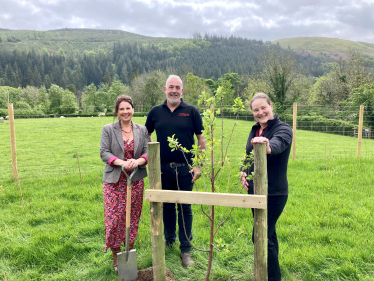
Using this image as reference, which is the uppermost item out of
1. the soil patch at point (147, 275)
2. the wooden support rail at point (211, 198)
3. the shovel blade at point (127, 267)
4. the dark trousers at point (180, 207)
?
the wooden support rail at point (211, 198)

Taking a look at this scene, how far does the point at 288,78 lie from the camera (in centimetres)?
2962

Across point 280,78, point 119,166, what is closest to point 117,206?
point 119,166

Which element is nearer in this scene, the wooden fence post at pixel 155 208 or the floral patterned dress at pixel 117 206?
the wooden fence post at pixel 155 208

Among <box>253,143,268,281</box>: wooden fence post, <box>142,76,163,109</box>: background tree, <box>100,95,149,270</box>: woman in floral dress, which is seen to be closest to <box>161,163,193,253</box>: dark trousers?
<box>100,95,149,270</box>: woman in floral dress

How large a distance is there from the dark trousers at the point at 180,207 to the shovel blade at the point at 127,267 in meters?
0.74

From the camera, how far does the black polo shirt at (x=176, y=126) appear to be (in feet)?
10.9

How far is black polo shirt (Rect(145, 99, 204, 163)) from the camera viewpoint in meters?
3.31

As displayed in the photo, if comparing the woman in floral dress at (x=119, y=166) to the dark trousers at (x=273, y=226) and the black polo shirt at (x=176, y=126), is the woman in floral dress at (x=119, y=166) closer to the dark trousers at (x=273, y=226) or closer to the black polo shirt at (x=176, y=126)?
the black polo shirt at (x=176, y=126)

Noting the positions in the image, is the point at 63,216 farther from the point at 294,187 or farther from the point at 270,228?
the point at 294,187

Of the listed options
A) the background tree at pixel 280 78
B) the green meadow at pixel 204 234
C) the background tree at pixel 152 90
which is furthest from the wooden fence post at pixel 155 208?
the background tree at pixel 152 90

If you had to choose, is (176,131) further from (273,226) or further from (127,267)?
(127,267)

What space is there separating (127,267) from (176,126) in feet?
6.16

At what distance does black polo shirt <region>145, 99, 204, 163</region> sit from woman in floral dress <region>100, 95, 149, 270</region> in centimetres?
27

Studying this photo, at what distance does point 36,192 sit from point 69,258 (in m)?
3.01
